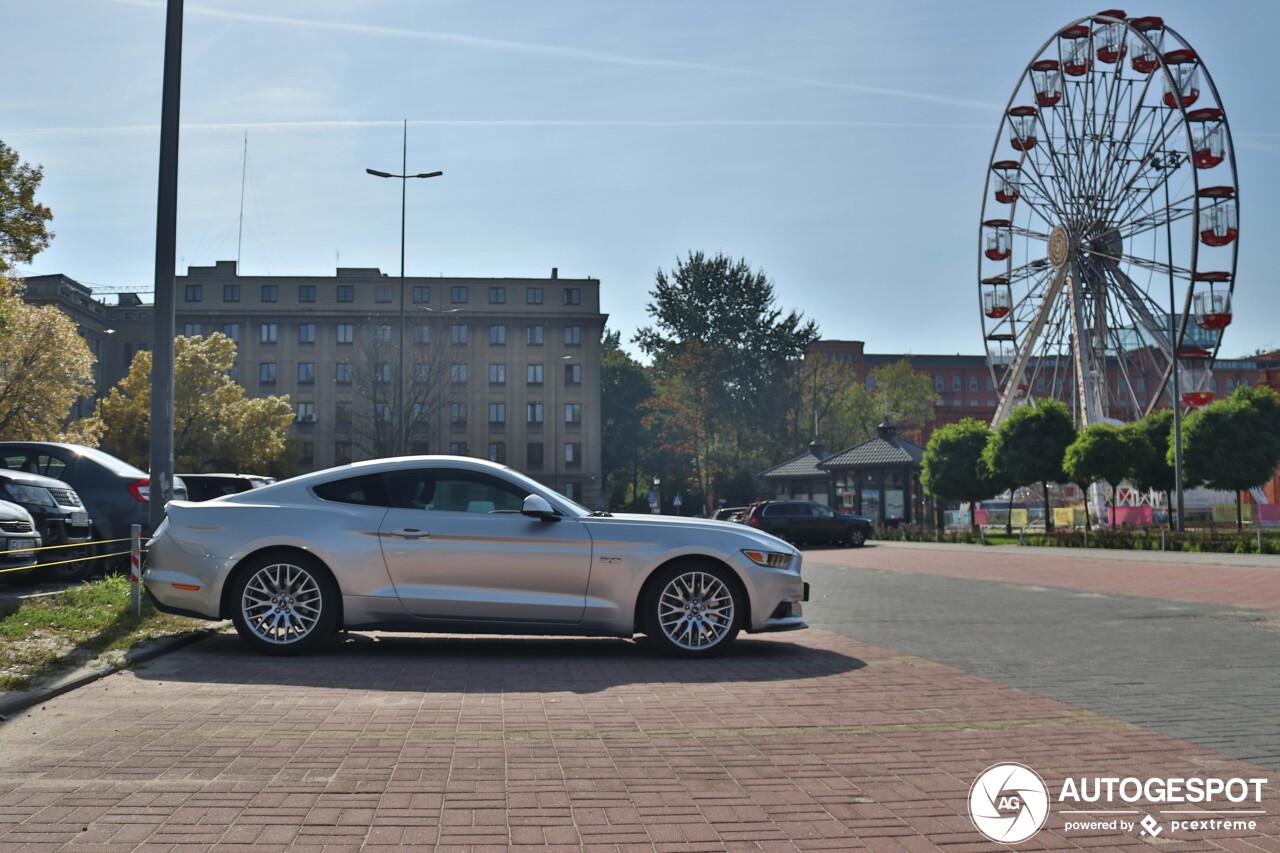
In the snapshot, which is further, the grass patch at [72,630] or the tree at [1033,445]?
the tree at [1033,445]

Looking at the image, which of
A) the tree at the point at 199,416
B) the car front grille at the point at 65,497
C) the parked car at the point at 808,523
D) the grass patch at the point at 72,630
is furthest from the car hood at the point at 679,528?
the tree at the point at 199,416

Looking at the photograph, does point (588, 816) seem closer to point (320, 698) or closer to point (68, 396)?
point (320, 698)

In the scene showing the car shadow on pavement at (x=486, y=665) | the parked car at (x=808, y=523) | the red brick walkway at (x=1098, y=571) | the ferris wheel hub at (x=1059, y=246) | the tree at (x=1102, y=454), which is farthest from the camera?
the ferris wheel hub at (x=1059, y=246)

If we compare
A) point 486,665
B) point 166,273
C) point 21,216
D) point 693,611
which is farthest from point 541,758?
point 21,216

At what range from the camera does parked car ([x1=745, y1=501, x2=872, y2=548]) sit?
42688 millimetres

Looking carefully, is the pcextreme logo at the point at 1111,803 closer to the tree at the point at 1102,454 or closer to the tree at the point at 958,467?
the tree at the point at 1102,454

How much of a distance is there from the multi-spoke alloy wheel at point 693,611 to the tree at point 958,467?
3921 cm

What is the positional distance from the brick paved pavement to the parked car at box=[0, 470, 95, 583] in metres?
5.19

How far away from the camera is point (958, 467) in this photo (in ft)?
154

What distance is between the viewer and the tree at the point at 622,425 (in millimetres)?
99400

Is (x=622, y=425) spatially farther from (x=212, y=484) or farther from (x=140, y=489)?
(x=140, y=489)

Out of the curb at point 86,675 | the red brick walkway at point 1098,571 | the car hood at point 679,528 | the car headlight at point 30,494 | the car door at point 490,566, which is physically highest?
the car headlight at point 30,494

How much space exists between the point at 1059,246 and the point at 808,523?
15.3 metres

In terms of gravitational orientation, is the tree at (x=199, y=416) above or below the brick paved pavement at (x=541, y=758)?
above
